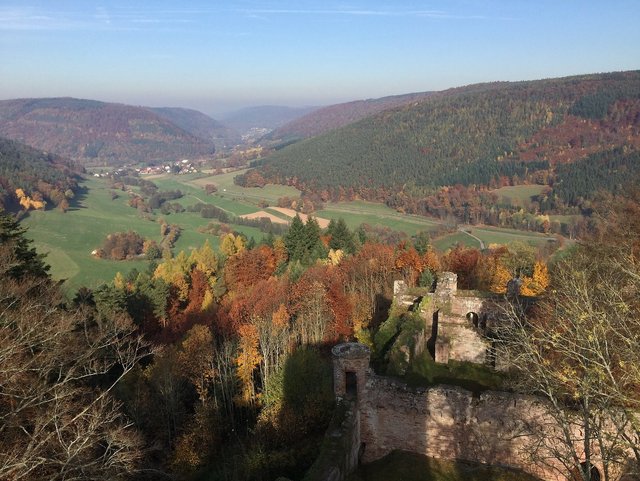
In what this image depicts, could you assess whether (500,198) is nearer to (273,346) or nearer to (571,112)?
(571,112)

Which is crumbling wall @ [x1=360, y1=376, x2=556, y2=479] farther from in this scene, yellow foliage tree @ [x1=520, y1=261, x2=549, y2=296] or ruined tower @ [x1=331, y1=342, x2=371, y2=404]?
yellow foliage tree @ [x1=520, y1=261, x2=549, y2=296]

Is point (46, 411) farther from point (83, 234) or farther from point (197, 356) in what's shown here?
point (83, 234)

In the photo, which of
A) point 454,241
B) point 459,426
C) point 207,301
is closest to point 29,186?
point 207,301

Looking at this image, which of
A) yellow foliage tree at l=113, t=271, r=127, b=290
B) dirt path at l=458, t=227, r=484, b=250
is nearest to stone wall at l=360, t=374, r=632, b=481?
yellow foliage tree at l=113, t=271, r=127, b=290

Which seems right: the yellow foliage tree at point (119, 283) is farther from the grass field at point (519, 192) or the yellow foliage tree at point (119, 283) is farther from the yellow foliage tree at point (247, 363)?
the grass field at point (519, 192)

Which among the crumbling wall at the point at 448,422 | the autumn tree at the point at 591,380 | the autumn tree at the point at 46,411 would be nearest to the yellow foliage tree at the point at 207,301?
the autumn tree at the point at 46,411
